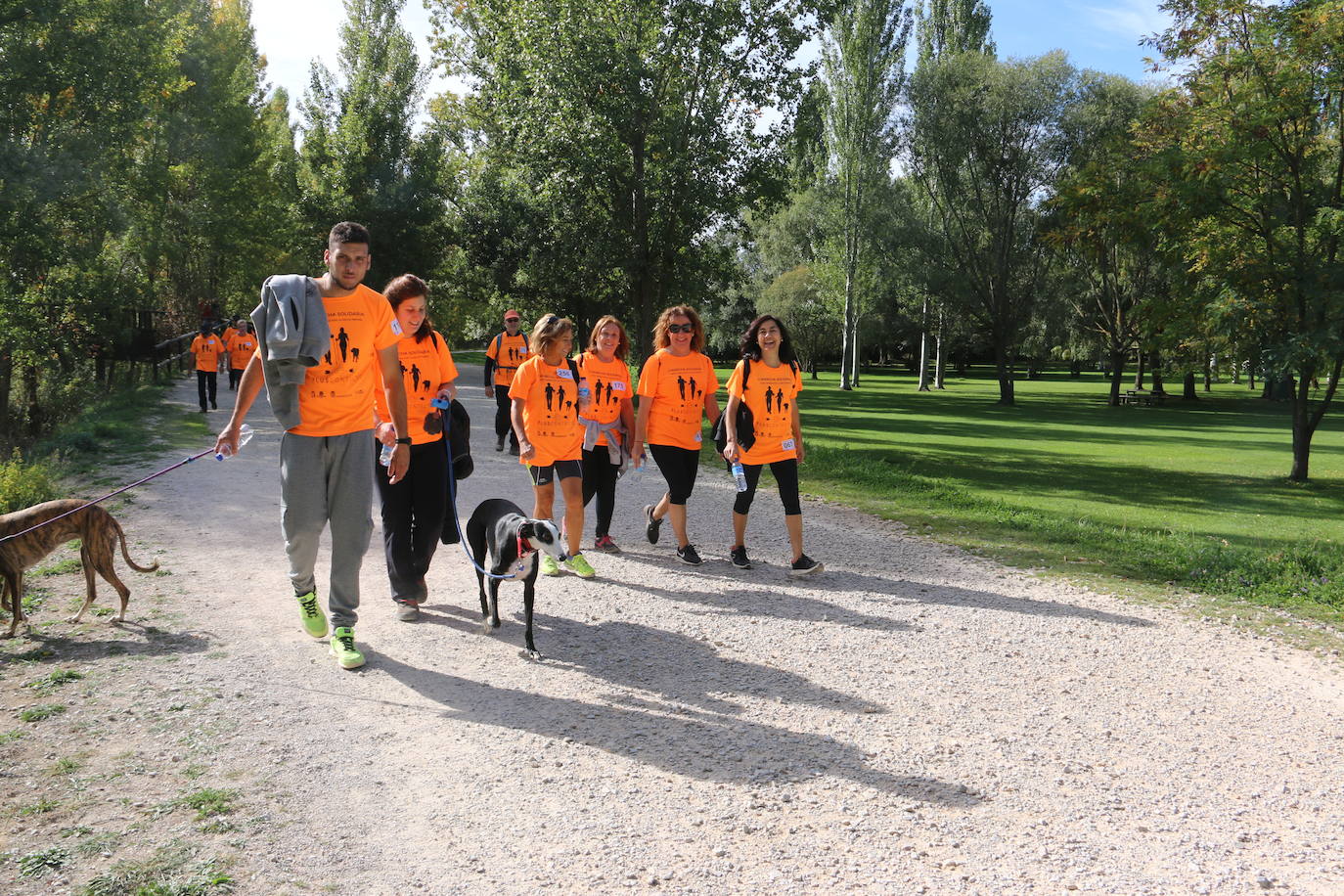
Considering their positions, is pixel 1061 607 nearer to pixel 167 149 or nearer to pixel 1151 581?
pixel 1151 581

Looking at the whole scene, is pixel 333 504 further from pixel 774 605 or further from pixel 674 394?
pixel 674 394

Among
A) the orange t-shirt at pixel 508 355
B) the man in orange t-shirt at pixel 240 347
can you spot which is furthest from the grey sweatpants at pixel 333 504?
the man in orange t-shirt at pixel 240 347

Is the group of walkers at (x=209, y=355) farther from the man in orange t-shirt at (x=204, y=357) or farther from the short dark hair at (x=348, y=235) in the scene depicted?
the short dark hair at (x=348, y=235)

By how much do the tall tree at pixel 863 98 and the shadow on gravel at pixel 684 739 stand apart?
1541 inches

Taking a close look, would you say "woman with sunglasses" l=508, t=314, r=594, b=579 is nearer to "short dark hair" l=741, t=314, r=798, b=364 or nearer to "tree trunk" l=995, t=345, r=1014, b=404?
"short dark hair" l=741, t=314, r=798, b=364

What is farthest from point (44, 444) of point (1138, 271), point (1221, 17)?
point (1138, 271)

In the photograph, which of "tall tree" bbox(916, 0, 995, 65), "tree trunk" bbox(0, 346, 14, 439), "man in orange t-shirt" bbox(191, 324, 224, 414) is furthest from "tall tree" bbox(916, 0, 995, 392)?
"tree trunk" bbox(0, 346, 14, 439)

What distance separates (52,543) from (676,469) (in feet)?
14.9

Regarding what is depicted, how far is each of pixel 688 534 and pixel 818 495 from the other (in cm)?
362

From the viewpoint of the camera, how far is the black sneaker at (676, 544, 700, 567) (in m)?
8.14

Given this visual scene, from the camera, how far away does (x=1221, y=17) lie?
52.0 feet

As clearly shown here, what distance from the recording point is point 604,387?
840 centimetres

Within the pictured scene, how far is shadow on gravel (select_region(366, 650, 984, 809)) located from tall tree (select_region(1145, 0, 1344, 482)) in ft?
43.7

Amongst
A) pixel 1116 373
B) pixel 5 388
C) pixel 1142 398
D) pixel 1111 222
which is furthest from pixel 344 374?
pixel 1142 398
